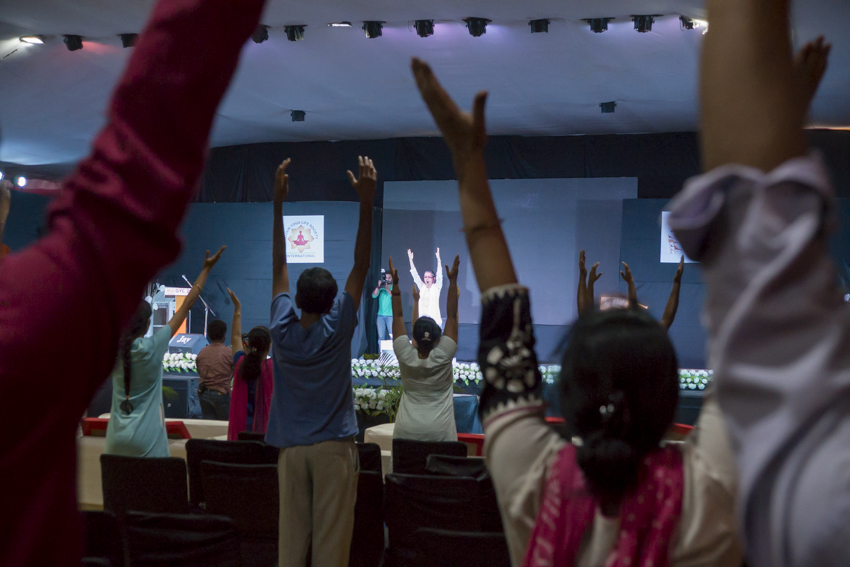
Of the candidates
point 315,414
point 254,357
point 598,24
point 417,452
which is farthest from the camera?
point 598,24

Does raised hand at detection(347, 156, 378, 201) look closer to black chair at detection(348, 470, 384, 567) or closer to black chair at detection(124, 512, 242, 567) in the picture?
black chair at detection(124, 512, 242, 567)

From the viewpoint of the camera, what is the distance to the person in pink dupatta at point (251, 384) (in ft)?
15.5

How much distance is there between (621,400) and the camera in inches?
37.5

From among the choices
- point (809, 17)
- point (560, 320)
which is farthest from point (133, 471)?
point (560, 320)

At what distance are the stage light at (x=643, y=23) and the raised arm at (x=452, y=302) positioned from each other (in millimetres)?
4237

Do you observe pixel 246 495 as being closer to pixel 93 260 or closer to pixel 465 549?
pixel 465 549

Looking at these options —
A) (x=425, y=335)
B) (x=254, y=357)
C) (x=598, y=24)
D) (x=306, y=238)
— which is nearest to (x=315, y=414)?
(x=425, y=335)

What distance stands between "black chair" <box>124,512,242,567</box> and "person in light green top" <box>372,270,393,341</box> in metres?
9.52

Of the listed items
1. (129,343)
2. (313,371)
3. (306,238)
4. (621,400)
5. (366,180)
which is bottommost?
(313,371)

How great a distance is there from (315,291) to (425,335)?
1.41 metres

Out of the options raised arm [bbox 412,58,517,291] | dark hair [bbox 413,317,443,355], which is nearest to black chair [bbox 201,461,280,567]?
dark hair [bbox 413,317,443,355]

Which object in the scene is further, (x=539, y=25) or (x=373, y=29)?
(x=373, y=29)

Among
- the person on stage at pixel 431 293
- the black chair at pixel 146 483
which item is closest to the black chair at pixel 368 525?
the black chair at pixel 146 483

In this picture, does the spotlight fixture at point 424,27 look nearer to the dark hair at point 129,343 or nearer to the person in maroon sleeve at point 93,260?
the dark hair at point 129,343
